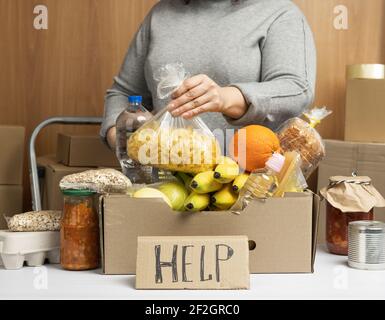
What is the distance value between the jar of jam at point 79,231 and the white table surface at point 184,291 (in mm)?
22

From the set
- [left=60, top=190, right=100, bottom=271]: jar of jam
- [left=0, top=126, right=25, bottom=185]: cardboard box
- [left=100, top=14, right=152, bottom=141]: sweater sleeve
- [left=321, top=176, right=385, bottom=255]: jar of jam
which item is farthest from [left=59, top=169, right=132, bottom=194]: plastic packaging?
[left=0, top=126, right=25, bottom=185]: cardboard box

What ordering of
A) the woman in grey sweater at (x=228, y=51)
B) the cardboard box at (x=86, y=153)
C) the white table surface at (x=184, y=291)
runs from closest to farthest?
1. the white table surface at (x=184, y=291)
2. the woman in grey sweater at (x=228, y=51)
3. the cardboard box at (x=86, y=153)

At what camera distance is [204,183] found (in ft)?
3.26

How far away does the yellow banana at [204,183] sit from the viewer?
3.26ft

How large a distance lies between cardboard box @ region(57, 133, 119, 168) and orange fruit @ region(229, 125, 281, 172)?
91cm

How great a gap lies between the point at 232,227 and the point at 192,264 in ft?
0.35

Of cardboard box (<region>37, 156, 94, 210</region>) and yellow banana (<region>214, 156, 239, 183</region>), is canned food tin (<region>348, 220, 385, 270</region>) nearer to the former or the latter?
yellow banana (<region>214, 156, 239, 183</region>)

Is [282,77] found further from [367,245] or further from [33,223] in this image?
[33,223]

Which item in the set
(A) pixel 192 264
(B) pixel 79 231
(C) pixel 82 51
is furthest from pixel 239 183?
(C) pixel 82 51

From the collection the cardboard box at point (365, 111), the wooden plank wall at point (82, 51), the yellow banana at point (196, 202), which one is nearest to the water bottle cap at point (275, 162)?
the yellow banana at point (196, 202)

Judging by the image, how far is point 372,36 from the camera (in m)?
2.58

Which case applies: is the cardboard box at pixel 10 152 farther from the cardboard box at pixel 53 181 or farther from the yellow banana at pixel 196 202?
the yellow banana at pixel 196 202

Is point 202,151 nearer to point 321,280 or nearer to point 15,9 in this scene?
point 321,280

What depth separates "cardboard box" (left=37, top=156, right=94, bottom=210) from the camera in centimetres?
179
